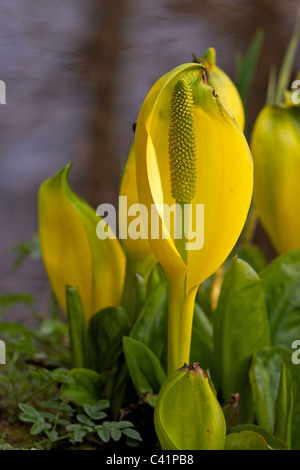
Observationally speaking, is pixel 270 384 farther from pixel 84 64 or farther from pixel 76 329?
pixel 84 64

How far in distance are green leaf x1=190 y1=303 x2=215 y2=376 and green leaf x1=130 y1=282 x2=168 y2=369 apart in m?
0.03

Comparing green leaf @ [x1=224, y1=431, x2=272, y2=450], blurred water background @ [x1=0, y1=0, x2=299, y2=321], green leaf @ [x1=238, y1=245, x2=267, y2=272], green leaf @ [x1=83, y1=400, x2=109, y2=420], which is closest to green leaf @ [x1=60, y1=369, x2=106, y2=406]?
green leaf @ [x1=83, y1=400, x2=109, y2=420]

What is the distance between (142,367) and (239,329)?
0.27ft

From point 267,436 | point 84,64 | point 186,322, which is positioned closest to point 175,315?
point 186,322

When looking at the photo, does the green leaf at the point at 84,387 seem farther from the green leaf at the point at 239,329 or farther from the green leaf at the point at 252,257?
the green leaf at the point at 252,257

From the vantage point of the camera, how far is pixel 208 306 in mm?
597

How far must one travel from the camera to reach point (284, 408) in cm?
43

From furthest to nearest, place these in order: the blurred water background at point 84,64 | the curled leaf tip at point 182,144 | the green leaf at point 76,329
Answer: the blurred water background at point 84,64 → the green leaf at point 76,329 → the curled leaf tip at point 182,144

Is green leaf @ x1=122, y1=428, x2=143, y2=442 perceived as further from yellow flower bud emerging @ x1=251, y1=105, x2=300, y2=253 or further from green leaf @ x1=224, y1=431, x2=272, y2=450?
yellow flower bud emerging @ x1=251, y1=105, x2=300, y2=253

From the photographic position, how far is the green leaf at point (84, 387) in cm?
46

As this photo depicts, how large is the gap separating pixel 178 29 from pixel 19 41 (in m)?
0.40

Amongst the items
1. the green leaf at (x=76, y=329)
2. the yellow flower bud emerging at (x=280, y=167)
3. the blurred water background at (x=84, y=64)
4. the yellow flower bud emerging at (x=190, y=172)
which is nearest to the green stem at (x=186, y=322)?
the yellow flower bud emerging at (x=190, y=172)

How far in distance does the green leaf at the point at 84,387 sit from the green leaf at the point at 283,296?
0.52 ft

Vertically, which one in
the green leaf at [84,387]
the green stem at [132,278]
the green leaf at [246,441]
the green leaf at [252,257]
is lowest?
the green leaf at [246,441]
